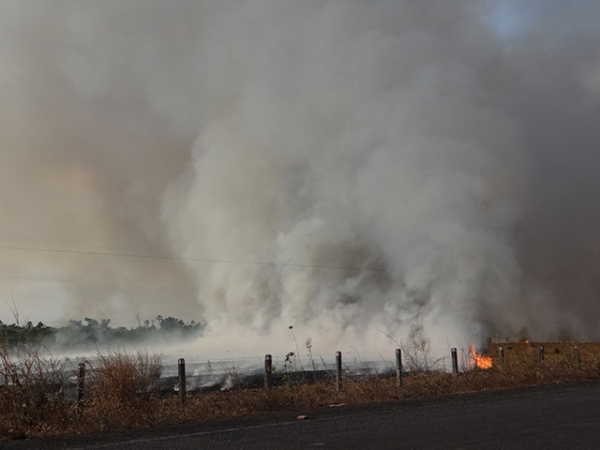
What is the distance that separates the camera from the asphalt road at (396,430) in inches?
341

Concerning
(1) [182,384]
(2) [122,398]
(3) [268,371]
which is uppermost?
(3) [268,371]

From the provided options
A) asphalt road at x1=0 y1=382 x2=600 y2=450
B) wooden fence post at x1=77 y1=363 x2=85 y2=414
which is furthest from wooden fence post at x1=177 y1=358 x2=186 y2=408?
asphalt road at x1=0 y1=382 x2=600 y2=450

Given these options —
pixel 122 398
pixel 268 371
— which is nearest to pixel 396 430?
pixel 122 398

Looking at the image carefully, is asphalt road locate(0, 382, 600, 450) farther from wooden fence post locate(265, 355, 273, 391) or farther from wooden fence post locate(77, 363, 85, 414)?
wooden fence post locate(265, 355, 273, 391)

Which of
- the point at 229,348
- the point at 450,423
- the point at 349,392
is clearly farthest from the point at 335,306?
the point at 450,423

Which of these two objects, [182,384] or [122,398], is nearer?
[122,398]

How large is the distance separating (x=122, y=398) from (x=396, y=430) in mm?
6107

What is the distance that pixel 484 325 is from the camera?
41.9 m

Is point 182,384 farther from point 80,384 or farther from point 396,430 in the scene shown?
point 396,430

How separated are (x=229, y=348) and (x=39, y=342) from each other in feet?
120

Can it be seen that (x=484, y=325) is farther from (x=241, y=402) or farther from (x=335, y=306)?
(x=241, y=402)

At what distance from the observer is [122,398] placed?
13.4m

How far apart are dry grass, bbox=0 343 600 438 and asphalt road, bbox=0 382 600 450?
125 centimetres

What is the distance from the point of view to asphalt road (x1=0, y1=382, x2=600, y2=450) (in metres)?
8.66
